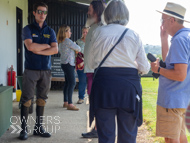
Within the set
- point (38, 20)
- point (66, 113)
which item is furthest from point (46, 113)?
point (38, 20)

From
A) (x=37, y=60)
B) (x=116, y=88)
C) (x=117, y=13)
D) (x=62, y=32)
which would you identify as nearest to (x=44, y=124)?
(x=37, y=60)

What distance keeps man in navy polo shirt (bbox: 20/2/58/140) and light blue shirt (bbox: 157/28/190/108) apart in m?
2.12

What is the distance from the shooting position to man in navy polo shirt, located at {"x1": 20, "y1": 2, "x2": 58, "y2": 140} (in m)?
4.36

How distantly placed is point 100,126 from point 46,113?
383 cm

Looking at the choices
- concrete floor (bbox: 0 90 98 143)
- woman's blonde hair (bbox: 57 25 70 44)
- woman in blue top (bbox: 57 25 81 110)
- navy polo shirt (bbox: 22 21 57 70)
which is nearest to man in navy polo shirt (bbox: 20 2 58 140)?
navy polo shirt (bbox: 22 21 57 70)

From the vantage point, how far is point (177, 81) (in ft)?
9.02

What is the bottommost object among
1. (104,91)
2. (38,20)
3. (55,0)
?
(104,91)

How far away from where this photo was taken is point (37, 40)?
4453 millimetres

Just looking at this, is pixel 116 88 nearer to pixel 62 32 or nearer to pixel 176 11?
pixel 176 11

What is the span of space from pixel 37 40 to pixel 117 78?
6.94ft

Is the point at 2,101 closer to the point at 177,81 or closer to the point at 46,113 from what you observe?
the point at 46,113

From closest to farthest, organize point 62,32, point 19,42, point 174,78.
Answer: point 174,78 < point 62,32 < point 19,42

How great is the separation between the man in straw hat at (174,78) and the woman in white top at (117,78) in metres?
0.22

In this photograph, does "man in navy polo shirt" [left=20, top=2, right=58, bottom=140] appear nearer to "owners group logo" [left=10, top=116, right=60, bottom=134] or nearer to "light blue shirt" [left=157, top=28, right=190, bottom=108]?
"owners group logo" [left=10, top=116, right=60, bottom=134]
